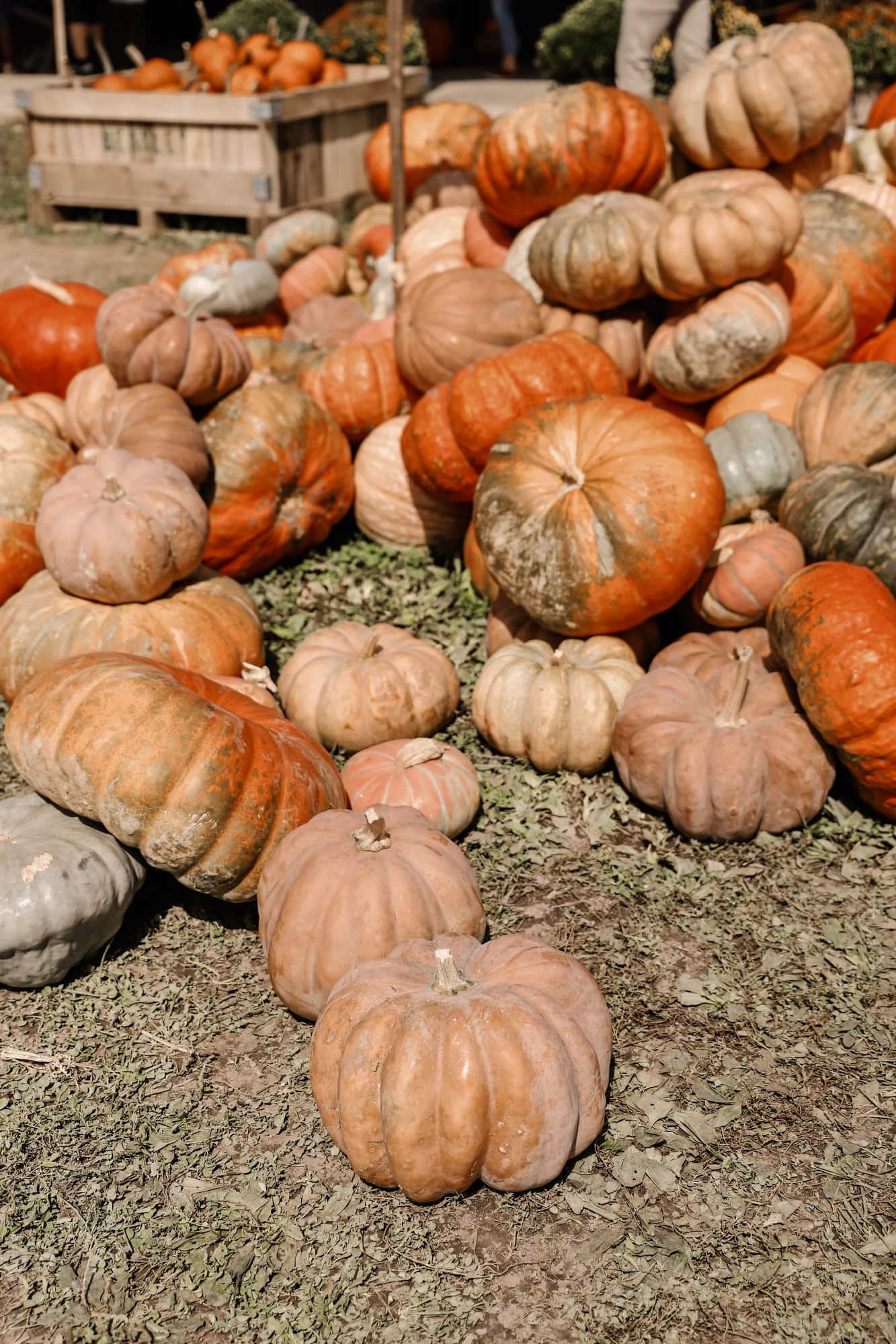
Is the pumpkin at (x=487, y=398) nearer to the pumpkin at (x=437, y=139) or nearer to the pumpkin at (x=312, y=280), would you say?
the pumpkin at (x=312, y=280)

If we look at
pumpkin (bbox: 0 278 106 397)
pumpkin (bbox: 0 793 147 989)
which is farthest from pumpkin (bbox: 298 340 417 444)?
pumpkin (bbox: 0 793 147 989)

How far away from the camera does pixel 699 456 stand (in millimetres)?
4512

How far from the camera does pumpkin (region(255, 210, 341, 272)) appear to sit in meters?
8.42

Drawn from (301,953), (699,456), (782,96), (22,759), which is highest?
(782,96)

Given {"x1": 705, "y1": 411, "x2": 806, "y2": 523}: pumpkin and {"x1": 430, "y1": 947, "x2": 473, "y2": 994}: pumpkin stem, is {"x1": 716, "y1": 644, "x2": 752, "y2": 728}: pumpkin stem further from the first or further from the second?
{"x1": 430, "y1": 947, "x2": 473, "y2": 994}: pumpkin stem

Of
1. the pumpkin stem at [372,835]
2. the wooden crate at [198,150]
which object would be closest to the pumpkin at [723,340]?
the pumpkin stem at [372,835]

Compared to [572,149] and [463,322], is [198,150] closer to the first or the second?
[572,149]

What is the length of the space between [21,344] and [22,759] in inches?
138

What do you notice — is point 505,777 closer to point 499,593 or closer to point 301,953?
point 499,593

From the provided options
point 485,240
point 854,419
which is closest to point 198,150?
point 485,240

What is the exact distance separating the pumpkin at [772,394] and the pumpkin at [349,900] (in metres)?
2.76

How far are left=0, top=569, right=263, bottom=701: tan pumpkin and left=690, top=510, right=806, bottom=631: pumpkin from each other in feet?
6.01

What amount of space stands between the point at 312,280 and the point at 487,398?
10.7ft

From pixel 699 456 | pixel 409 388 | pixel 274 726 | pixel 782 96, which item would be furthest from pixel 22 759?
pixel 782 96
